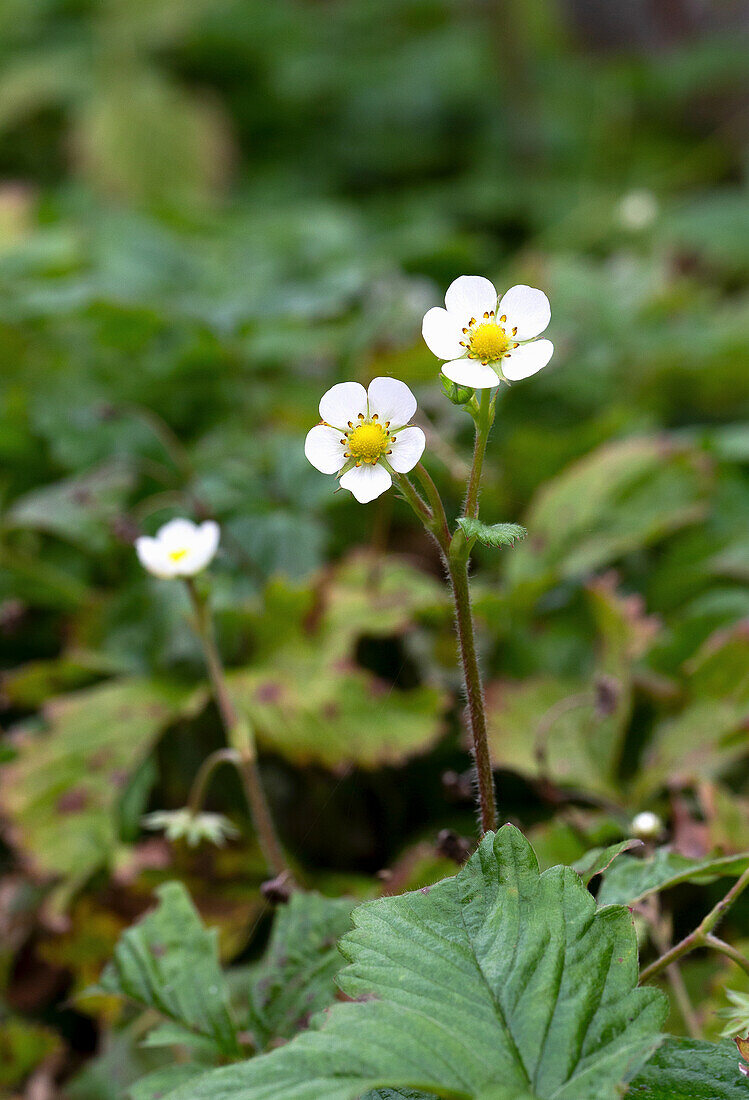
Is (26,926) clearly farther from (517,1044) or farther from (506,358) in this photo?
(506,358)

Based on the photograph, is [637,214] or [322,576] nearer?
[322,576]

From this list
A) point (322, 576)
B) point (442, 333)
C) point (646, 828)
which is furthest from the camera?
point (322, 576)

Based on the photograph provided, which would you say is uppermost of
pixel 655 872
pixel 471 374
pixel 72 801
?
pixel 471 374

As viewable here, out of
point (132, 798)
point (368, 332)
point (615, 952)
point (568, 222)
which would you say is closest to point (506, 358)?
point (615, 952)

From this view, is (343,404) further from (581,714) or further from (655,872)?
(581,714)

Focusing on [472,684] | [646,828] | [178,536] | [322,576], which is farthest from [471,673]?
[322,576]

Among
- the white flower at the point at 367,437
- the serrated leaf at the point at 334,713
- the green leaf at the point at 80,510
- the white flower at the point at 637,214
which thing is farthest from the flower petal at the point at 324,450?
the white flower at the point at 637,214

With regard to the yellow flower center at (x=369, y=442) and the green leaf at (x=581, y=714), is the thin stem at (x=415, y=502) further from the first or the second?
the green leaf at (x=581, y=714)
